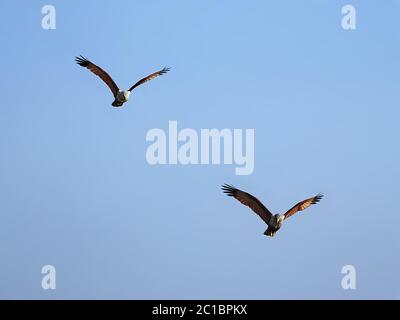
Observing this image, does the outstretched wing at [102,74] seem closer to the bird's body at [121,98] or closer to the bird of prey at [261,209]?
the bird's body at [121,98]

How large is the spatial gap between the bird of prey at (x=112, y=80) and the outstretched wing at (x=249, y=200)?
4.83 m

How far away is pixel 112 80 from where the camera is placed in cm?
2745

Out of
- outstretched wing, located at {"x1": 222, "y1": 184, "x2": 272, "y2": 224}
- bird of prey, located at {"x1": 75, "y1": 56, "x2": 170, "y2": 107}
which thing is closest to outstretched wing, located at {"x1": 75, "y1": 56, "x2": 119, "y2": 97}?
bird of prey, located at {"x1": 75, "y1": 56, "x2": 170, "y2": 107}

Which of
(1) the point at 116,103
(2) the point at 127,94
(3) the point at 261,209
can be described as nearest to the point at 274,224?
(3) the point at 261,209

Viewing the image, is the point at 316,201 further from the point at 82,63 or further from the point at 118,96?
the point at 82,63

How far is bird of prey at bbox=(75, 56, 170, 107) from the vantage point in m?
27.0

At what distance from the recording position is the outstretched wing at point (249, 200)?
78.6 feet

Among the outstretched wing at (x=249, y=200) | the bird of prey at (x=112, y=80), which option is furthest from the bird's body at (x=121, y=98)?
the outstretched wing at (x=249, y=200)

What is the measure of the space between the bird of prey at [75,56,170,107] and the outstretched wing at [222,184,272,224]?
483 centimetres

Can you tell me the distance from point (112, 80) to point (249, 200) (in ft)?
20.9
